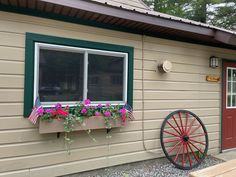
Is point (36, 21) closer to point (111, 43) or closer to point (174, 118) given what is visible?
point (111, 43)

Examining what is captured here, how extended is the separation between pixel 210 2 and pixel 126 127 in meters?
10.1

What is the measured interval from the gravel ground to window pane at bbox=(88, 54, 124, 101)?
3.51 ft

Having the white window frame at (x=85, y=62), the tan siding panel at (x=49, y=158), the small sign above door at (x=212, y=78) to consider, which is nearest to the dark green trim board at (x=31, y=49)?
the white window frame at (x=85, y=62)

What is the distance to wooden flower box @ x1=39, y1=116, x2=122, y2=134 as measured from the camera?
97.8 inches

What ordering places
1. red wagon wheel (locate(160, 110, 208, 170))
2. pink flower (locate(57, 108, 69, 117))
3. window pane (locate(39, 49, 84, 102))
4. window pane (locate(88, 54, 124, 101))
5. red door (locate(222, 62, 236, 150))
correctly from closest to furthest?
pink flower (locate(57, 108, 69, 117)), window pane (locate(39, 49, 84, 102)), window pane (locate(88, 54, 124, 101)), red wagon wheel (locate(160, 110, 208, 170)), red door (locate(222, 62, 236, 150))

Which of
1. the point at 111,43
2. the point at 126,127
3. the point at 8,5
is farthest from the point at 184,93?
the point at 8,5

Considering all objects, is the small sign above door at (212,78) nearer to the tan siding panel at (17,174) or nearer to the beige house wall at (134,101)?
the beige house wall at (134,101)

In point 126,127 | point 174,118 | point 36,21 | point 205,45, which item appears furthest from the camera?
point 205,45

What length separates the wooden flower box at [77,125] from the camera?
97.8 inches

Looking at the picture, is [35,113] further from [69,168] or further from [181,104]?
[181,104]

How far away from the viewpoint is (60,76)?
2773 millimetres

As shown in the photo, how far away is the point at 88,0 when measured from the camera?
257 centimetres

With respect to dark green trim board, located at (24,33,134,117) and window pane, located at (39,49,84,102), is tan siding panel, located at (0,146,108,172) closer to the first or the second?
dark green trim board, located at (24,33,134,117)

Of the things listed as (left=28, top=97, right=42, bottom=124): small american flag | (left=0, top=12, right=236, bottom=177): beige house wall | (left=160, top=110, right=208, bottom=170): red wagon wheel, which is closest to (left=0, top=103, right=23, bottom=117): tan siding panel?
(left=0, top=12, right=236, bottom=177): beige house wall
